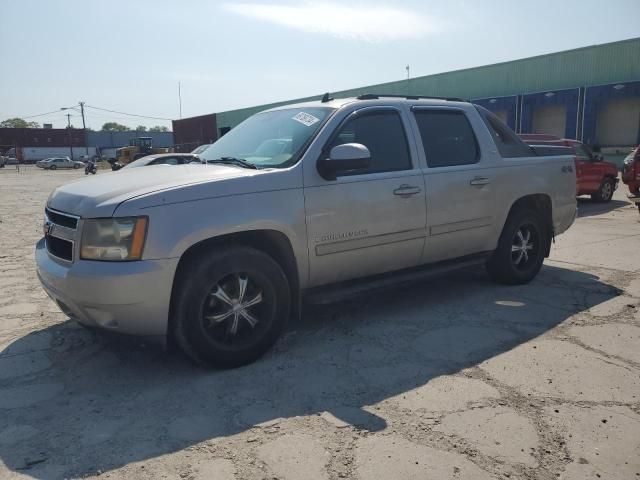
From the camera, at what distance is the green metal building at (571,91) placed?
90.7 ft

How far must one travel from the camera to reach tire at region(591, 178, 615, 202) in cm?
1360

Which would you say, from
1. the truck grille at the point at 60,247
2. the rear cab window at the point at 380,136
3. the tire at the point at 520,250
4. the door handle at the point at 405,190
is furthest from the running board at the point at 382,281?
the truck grille at the point at 60,247

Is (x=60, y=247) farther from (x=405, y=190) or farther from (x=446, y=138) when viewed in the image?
(x=446, y=138)

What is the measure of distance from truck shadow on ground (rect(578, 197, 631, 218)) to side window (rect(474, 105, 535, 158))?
6.82m

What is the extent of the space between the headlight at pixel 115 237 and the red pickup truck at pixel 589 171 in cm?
1139

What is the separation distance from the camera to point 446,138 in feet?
16.0

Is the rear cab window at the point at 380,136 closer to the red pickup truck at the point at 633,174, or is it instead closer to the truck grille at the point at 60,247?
the truck grille at the point at 60,247

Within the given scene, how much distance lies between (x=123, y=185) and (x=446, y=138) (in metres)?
2.91

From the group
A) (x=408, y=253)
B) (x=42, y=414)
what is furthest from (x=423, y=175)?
(x=42, y=414)

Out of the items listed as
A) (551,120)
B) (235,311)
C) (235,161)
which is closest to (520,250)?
(235,161)

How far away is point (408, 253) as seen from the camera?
4.48m

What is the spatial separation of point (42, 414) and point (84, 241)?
1033 mm

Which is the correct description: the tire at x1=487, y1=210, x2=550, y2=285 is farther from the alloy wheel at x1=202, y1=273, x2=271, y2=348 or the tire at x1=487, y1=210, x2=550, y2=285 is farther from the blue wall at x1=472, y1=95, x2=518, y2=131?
the blue wall at x1=472, y1=95, x2=518, y2=131

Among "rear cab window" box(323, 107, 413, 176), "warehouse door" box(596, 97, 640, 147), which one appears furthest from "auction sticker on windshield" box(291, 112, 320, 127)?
"warehouse door" box(596, 97, 640, 147)
